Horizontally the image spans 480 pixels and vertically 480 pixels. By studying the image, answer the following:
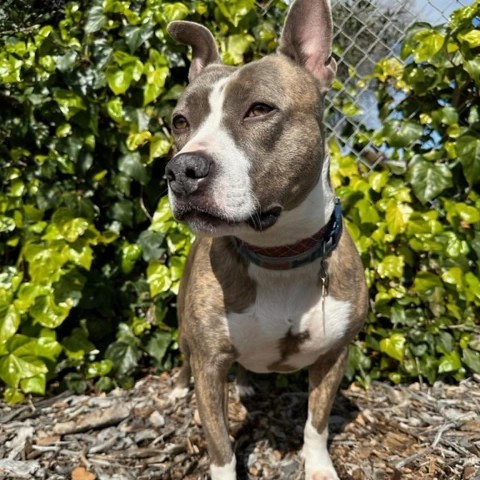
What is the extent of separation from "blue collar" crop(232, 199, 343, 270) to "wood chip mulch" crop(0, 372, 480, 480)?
46.3 inches

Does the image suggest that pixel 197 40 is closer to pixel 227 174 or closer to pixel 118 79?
pixel 118 79

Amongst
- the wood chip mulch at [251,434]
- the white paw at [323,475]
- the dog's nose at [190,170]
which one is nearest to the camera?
the dog's nose at [190,170]

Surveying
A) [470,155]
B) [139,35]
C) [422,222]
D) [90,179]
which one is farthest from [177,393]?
[470,155]

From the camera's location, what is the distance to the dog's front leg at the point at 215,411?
2.46 meters

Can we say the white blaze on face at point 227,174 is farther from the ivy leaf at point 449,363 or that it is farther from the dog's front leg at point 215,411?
the ivy leaf at point 449,363

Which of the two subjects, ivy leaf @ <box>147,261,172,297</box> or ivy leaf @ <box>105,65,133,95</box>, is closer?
ivy leaf @ <box>105,65,133,95</box>

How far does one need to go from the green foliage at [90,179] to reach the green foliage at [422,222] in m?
1.02

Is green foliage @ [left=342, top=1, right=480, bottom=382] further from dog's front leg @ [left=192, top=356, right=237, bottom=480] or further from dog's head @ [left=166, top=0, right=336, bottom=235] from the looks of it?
dog's front leg @ [left=192, top=356, right=237, bottom=480]

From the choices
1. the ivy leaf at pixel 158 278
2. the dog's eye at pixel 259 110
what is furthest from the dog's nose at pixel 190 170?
the ivy leaf at pixel 158 278

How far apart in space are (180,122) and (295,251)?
2.53 ft

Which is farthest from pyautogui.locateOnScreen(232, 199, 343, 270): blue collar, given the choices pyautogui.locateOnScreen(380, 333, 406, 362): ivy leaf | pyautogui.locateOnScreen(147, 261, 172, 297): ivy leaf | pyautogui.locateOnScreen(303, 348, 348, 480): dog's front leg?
pyautogui.locateOnScreen(380, 333, 406, 362): ivy leaf

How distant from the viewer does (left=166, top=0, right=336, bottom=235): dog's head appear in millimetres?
1958

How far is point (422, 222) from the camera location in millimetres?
3422

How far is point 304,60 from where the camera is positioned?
2529 mm
